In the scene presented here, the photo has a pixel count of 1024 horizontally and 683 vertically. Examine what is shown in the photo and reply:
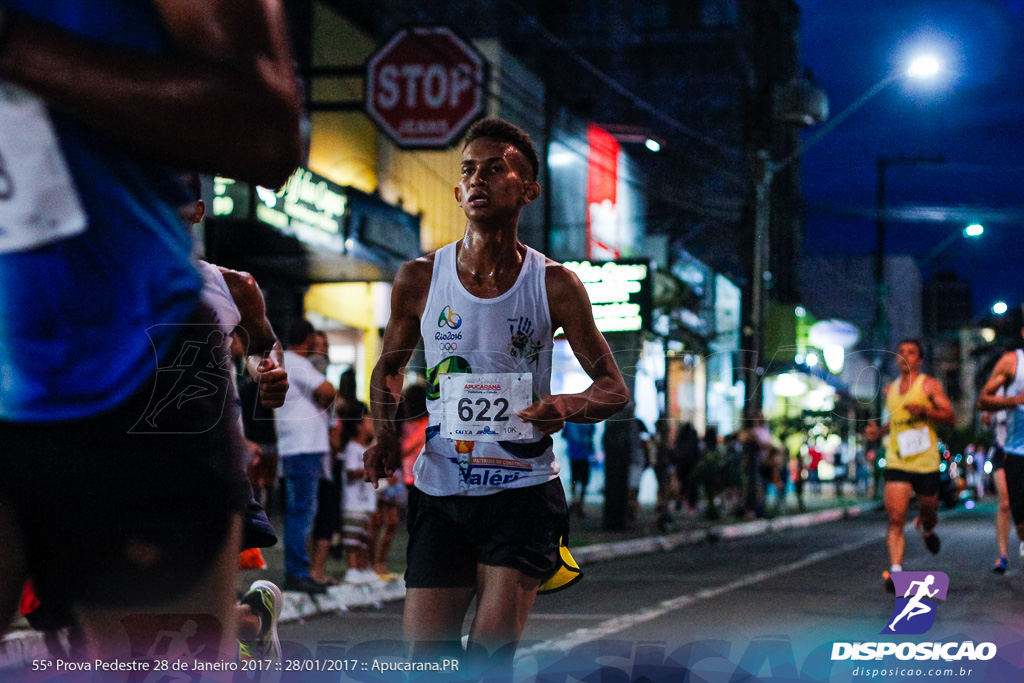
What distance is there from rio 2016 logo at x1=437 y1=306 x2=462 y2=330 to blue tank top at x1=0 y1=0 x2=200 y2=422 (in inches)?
76.2

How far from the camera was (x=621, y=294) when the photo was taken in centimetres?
1619

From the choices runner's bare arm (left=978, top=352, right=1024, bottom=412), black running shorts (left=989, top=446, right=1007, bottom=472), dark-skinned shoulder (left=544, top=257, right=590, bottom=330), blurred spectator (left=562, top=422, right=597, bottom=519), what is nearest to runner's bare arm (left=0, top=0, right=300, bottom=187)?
dark-skinned shoulder (left=544, top=257, right=590, bottom=330)

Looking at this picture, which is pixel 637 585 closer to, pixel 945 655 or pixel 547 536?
A: pixel 945 655

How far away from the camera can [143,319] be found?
1.83 meters

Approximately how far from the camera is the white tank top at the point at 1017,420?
27.7ft

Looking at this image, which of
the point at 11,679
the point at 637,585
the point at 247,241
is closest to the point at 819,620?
the point at 637,585

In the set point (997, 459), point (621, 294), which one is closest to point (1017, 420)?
point (997, 459)

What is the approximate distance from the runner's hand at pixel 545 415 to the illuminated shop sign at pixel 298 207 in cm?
1159

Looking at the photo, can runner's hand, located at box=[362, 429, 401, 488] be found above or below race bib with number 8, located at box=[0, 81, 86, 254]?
below

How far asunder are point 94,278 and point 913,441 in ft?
28.5

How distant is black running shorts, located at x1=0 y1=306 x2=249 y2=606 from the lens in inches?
72.7

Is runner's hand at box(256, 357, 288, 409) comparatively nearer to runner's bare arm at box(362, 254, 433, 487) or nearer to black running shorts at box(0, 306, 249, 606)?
runner's bare arm at box(362, 254, 433, 487)

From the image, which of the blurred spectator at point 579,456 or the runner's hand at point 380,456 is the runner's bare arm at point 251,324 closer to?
the runner's hand at point 380,456

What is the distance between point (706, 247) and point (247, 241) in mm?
27191
